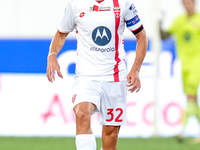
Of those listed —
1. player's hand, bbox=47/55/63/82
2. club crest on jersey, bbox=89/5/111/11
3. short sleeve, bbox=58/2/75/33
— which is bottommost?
player's hand, bbox=47/55/63/82

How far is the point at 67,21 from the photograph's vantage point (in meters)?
5.47

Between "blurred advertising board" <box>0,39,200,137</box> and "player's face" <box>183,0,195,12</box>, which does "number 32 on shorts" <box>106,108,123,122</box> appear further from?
"blurred advertising board" <box>0,39,200,137</box>

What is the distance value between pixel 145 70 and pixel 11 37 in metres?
2.39

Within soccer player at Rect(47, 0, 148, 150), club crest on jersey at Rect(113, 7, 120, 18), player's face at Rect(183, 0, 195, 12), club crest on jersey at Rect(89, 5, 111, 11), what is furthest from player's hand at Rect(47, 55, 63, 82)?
player's face at Rect(183, 0, 195, 12)

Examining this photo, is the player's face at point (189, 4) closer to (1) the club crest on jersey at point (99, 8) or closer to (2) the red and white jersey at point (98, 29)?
(2) the red and white jersey at point (98, 29)

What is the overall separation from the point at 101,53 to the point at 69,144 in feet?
Result: 11.6

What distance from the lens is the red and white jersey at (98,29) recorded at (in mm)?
5387

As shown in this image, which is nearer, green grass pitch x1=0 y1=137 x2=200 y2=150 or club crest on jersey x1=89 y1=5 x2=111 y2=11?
club crest on jersey x1=89 y1=5 x2=111 y2=11

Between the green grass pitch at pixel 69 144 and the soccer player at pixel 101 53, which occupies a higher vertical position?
the soccer player at pixel 101 53

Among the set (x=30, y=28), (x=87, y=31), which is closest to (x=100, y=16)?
(x=87, y=31)

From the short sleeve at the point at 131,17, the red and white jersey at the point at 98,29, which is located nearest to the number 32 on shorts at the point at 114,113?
the red and white jersey at the point at 98,29

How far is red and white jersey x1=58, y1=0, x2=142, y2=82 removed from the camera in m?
5.39

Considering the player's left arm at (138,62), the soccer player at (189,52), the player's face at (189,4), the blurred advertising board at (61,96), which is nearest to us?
the player's left arm at (138,62)

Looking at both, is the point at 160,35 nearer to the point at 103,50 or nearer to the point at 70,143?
the point at 70,143
